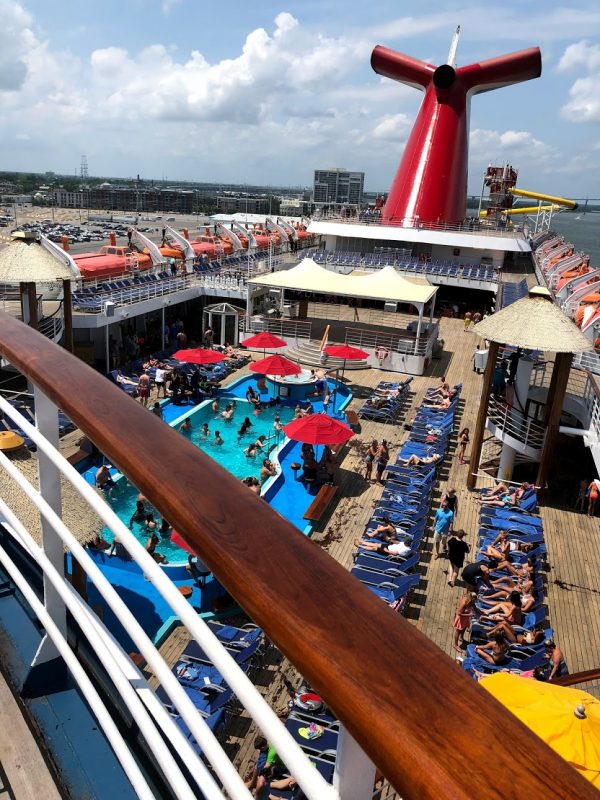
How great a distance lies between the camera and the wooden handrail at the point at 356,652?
1.68 feet

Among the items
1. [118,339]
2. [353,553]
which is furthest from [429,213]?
[353,553]

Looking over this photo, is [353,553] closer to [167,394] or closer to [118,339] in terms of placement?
[167,394]

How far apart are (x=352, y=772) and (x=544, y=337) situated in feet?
28.8

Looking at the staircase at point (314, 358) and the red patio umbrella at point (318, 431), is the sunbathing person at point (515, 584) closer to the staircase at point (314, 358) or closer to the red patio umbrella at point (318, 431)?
the red patio umbrella at point (318, 431)

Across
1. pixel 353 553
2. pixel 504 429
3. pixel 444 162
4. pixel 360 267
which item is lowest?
pixel 353 553

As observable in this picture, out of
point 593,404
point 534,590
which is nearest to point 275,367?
point 593,404

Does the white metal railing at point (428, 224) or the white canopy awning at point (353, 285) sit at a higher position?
the white metal railing at point (428, 224)

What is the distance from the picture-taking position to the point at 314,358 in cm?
1738

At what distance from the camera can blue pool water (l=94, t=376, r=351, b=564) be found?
9.51m

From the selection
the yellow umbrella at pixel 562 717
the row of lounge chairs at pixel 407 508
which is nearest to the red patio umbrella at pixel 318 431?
the row of lounge chairs at pixel 407 508

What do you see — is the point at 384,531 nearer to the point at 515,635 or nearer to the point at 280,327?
the point at 515,635

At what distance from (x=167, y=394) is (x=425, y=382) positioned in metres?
6.53

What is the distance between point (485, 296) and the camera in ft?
82.2

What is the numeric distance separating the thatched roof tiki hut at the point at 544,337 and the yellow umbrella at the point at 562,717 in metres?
5.25
